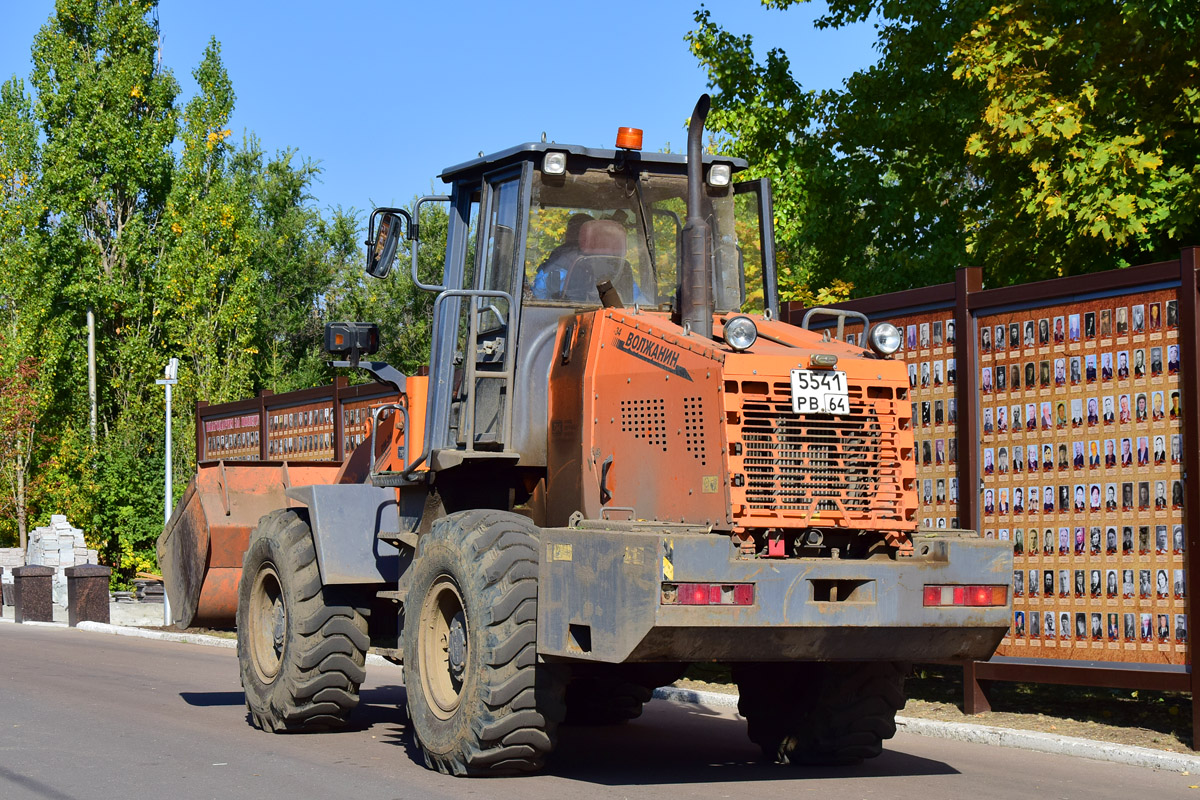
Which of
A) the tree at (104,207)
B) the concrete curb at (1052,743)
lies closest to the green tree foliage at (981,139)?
the concrete curb at (1052,743)

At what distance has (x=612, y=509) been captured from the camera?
8.68 meters

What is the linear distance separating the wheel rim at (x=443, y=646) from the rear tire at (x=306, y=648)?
1.49 metres

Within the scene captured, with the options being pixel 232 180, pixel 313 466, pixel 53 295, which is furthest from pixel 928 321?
pixel 232 180

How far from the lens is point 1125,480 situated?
418 inches

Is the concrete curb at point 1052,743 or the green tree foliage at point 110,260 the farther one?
the green tree foliage at point 110,260

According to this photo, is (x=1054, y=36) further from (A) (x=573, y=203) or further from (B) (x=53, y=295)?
(B) (x=53, y=295)

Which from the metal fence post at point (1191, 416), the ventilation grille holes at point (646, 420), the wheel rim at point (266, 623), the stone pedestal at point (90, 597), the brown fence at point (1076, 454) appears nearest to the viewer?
the ventilation grille holes at point (646, 420)

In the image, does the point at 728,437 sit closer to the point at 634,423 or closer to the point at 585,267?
the point at 634,423

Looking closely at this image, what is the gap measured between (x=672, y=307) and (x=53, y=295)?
37306 mm

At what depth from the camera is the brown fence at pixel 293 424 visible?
776 inches

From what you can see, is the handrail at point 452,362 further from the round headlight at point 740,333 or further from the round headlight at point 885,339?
the round headlight at point 885,339

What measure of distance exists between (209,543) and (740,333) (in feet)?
22.3

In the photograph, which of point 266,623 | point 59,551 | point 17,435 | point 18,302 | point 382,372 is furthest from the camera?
point 18,302

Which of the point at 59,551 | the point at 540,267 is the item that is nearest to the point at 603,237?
the point at 540,267
